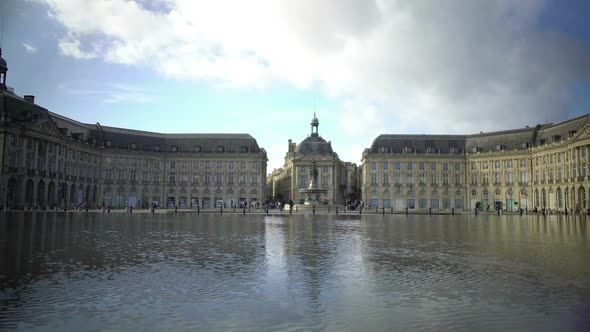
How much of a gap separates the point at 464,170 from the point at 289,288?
110350mm

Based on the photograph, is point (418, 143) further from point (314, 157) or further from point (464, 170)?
point (314, 157)

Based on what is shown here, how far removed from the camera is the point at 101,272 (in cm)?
1398

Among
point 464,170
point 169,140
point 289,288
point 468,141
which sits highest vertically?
point 468,141

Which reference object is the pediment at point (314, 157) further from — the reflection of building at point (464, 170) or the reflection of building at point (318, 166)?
the reflection of building at point (464, 170)

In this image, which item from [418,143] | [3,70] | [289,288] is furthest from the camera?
[418,143]

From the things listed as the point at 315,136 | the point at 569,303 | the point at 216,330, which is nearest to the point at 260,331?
the point at 216,330

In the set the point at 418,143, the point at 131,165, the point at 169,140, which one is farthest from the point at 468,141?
the point at 131,165

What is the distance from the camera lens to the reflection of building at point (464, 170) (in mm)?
100750

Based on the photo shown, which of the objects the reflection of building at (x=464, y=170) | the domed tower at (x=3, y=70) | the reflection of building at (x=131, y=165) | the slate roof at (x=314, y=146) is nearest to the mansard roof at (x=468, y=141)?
the reflection of building at (x=464, y=170)

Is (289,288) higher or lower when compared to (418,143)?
lower

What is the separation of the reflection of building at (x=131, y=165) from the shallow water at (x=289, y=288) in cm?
6668

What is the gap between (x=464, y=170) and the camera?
114 m

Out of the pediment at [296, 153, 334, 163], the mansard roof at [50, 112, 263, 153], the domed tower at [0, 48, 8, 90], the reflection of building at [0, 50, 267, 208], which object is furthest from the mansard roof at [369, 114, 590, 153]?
the domed tower at [0, 48, 8, 90]

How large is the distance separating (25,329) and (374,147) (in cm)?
11246
